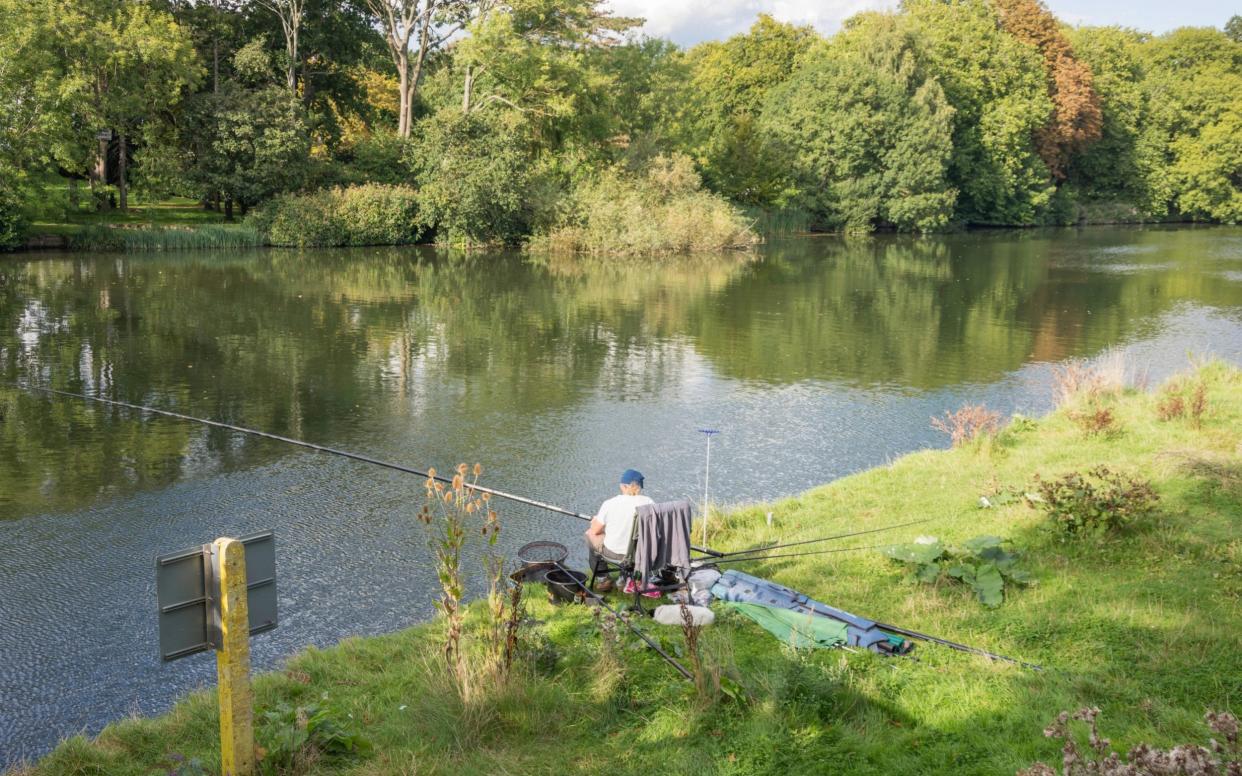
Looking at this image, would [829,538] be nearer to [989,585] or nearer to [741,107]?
[989,585]

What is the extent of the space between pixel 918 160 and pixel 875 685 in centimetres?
5501

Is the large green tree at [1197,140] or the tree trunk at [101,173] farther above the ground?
the large green tree at [1197,140]

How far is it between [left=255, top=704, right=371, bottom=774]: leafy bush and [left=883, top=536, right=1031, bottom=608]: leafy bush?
13.6 ft

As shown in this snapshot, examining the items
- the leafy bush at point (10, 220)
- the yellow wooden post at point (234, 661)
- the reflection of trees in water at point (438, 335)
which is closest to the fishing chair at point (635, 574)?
the yellow wooden post at point (234, 661)

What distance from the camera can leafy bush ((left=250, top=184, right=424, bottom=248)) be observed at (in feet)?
136

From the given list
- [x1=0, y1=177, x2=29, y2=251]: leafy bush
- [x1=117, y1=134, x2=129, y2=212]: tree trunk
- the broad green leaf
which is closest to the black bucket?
the broad green leaf

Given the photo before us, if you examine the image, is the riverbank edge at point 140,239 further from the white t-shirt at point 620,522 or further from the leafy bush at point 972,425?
the white t-shirt at point 620,522

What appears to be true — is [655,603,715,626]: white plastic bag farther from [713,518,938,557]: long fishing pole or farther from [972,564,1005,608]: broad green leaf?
[972,564,1005,608]: broad green leaf

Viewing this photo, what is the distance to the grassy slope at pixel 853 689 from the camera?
4695 millimetres

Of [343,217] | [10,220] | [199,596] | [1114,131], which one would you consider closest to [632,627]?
[199,596]

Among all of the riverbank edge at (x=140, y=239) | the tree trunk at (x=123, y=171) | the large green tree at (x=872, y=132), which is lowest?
the riverbank edge at (x=140, y=239)

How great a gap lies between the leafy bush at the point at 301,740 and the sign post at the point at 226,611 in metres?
0.18

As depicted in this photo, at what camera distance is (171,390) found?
1537 centimetres

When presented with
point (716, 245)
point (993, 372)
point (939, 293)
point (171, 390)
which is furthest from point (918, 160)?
point (171, 390)
